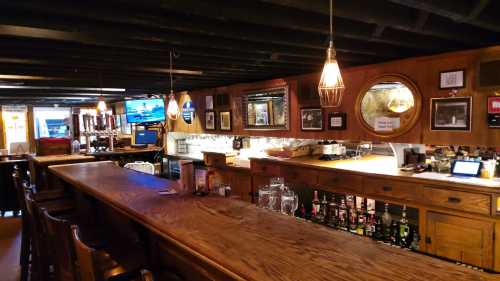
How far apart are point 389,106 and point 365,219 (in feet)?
4.48

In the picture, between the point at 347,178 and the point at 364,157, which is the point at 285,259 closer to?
Answer: the point at 347,178

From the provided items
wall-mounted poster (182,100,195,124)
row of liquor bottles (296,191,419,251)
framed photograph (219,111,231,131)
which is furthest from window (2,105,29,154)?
row of liquor bottles (296,191,419,251)

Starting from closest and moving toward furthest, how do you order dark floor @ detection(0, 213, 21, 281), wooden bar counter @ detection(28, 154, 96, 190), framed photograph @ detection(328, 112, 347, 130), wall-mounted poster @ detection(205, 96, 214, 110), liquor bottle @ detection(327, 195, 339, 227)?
dark floor @ detection(0, 213, 21, 281), liquor bottle @ detection(327, 195, 339, 227), framed photograph @ detection(328, 112, 347, 130), wooden bar counter @ detection(28, 154, 96, 190), wall-mounted poster @ detection(205, 96, 214, 110)

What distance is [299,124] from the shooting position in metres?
5.13

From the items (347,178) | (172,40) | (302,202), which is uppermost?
(172,40)

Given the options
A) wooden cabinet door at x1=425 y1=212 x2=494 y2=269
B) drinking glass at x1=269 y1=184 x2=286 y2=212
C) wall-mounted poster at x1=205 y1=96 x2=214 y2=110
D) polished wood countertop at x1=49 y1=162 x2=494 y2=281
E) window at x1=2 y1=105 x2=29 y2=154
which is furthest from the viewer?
window at x1=2 y1=105 x2=29 y2=154

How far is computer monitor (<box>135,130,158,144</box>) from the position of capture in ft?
26.8

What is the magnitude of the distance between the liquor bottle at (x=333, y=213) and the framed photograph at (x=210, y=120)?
3494 mm

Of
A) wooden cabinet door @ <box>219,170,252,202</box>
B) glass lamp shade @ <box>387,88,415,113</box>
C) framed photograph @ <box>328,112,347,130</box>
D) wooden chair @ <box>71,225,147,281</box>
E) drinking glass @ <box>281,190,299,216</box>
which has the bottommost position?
wooden cabinet door @ <box>219,170,252,202</box>

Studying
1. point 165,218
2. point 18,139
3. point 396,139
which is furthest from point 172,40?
point 18,139

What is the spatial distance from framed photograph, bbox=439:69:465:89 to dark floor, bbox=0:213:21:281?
4791 mm

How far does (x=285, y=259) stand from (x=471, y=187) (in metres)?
2.40

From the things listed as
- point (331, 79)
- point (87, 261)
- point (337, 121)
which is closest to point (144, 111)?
point (337, 121)

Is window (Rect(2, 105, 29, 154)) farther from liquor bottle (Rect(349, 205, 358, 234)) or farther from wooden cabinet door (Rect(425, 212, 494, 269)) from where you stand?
wooden cabinet door (Rect(425, 212, 494, 269))
